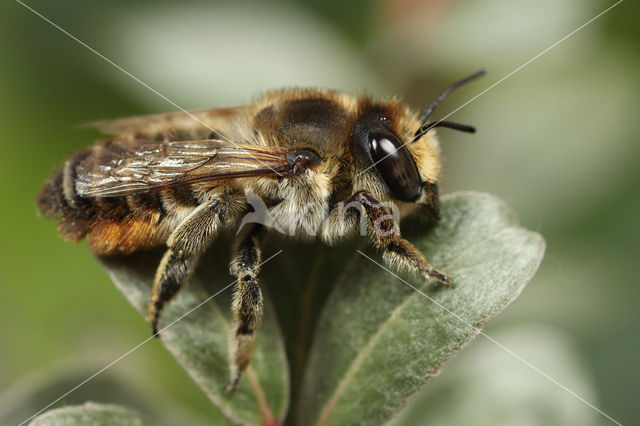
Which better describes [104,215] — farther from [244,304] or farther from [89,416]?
[89,416]

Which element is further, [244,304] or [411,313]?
[244,304]

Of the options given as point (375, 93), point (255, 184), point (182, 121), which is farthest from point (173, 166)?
point (375, 93)

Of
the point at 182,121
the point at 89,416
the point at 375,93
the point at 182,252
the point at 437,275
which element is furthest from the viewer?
the point at 375,93

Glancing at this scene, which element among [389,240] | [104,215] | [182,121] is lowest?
[389,240]

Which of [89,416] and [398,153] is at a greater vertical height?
[398,153]

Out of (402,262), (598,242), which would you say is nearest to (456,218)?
(402,262)

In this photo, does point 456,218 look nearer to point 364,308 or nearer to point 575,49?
point 364,308

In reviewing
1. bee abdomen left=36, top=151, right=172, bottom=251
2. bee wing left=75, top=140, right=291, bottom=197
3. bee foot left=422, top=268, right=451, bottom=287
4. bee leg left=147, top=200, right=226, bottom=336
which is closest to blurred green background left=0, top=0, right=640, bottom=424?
bee abdomen left=36, top=151, right=172, bottom=251
